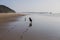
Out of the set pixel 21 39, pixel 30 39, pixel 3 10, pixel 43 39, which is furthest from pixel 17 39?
pixel 3 10

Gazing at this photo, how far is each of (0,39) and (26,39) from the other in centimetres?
207

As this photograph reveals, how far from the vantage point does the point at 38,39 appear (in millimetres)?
Result: 11602

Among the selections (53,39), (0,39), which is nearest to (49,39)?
(53,39)

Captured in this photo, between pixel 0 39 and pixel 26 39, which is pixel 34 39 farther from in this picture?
pixel 0 39

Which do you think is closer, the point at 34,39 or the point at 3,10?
the point at 34,39

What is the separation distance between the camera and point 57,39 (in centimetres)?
1166

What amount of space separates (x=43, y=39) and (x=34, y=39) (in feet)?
2.51

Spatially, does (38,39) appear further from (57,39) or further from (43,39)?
(57,39)

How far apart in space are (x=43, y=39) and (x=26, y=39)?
1.43m

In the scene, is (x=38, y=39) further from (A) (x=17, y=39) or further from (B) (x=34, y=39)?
(A) (x=17, y=39)

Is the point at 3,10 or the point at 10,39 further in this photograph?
the point at 3,10

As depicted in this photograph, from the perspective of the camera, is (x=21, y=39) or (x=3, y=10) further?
(x=3, y=10)

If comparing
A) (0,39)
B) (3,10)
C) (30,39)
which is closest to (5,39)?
(0,39)

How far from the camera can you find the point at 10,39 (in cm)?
1126
